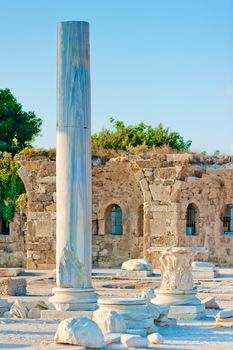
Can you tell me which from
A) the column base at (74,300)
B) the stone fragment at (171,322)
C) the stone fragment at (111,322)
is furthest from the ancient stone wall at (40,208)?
the stone fragment at (111,322)

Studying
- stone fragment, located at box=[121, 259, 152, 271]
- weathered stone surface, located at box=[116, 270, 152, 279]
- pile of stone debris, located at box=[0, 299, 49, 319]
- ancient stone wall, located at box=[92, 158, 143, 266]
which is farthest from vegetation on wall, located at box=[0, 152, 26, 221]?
pile of stone debris, located at box=[0, 299, 49, 319]

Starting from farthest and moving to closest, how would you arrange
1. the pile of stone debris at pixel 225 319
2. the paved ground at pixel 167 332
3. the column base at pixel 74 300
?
1. the column base at pixel 74 300
2. the pile of stone debris at pixel 225 319
3. the paved ground at pixel 167 332

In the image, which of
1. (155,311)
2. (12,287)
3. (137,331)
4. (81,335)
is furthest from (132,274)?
(81,335)

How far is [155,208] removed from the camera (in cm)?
2791

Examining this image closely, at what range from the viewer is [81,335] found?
11.3m

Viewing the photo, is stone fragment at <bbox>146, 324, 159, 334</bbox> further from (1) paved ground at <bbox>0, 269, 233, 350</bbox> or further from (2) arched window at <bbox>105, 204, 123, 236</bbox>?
(2) arched window at <bbox>105, 204, 123, 236</bbox>

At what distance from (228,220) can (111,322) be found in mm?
17400

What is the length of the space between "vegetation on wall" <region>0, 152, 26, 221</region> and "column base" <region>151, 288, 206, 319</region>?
14.2 meters

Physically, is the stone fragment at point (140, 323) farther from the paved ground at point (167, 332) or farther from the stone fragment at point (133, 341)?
the stone fragment at point (133, 341)

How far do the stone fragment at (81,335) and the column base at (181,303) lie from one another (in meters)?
4.37

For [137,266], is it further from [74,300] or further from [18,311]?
[74,300]

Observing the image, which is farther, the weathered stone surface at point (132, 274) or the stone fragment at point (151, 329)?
the weathered stone surface at point (132, 274)

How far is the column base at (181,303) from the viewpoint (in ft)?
51.3

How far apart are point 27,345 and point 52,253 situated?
54.4 ft
